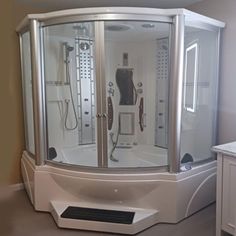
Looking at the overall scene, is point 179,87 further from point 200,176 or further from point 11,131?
point 11,131

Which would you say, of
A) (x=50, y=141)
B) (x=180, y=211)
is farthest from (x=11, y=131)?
(x=180, y=211)

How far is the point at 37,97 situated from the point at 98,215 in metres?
1.25

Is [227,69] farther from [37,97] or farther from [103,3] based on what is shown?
[37,97]

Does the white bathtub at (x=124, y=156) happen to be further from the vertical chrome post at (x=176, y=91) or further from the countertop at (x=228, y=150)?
the countertop at (x=228, y=150)

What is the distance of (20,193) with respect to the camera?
3.08 meters

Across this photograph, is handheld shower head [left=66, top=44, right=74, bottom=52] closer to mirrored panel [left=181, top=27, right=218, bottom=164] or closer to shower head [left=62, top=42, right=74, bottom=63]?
shower head [left=62, top=42, right=74, bottom=63]

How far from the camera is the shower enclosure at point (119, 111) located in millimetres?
2328

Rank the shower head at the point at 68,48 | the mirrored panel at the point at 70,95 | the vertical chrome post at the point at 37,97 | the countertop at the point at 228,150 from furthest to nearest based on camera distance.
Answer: the shower head at the point at 68,48 → the mirrored panel at the point at 70,95 → the vertical chrome post at the point at 37,97 → the countertop at the point at 228,150

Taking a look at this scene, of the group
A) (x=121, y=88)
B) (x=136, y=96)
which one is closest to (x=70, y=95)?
(x=121, y=88)

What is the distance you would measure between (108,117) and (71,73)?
35.7 inches

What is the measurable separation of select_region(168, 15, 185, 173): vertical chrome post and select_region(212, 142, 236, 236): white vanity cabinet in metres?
0.41

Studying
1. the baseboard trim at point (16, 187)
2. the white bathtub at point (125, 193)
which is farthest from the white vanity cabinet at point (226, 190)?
the baseboard trim at point (16, 187)

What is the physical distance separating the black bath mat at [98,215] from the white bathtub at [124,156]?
16.4 inches

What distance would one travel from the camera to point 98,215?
7.67ft
